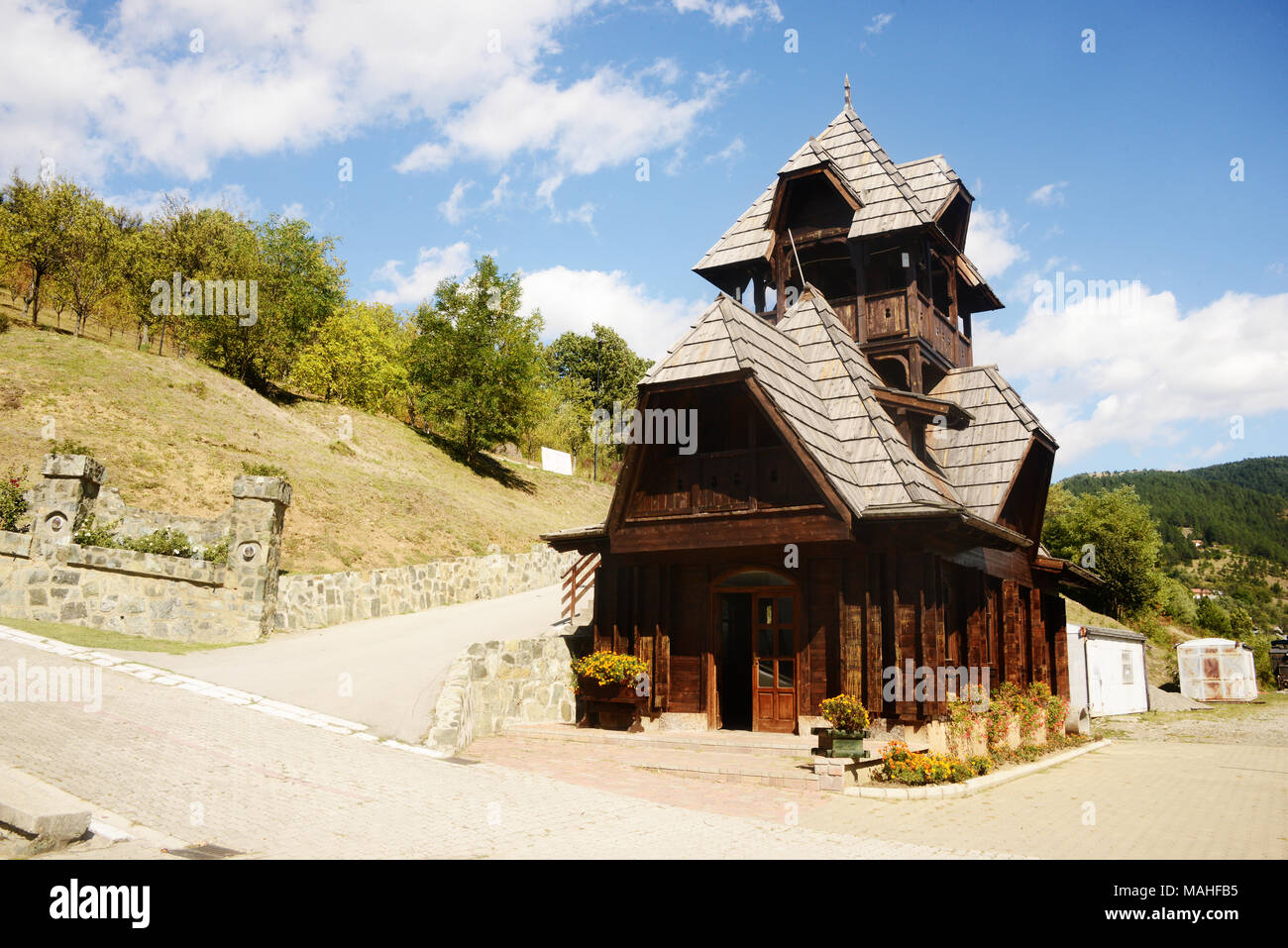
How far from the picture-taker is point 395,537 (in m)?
29.8

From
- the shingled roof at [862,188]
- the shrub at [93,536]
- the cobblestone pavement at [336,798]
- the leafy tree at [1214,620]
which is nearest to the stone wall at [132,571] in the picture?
the shrub at [93,536]

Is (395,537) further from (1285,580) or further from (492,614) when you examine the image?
(1285,580)

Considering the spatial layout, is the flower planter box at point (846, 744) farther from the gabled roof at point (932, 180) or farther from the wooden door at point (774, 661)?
the gabled roof at point (932, 180)

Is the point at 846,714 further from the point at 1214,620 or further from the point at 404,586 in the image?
the point at 1214,620

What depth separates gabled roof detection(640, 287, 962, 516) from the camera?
14.2 meters

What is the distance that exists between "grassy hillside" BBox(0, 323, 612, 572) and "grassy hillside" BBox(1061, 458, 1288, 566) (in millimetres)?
90840

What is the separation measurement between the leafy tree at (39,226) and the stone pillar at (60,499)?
72.5 feet

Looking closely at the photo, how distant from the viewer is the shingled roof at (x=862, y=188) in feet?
64.5

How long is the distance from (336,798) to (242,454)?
23498 millimetres

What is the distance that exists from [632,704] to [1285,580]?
409 feet

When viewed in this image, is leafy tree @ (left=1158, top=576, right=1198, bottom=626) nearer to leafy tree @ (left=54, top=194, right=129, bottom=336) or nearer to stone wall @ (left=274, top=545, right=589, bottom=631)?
stone wall @ (left=274, top=545, right=589, bottom=631)

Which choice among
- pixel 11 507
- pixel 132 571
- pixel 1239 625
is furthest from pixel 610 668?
pixel 1239 625

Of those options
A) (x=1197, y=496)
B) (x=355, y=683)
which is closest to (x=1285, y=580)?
(x=1197, y=496)

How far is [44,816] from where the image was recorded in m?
6.32
